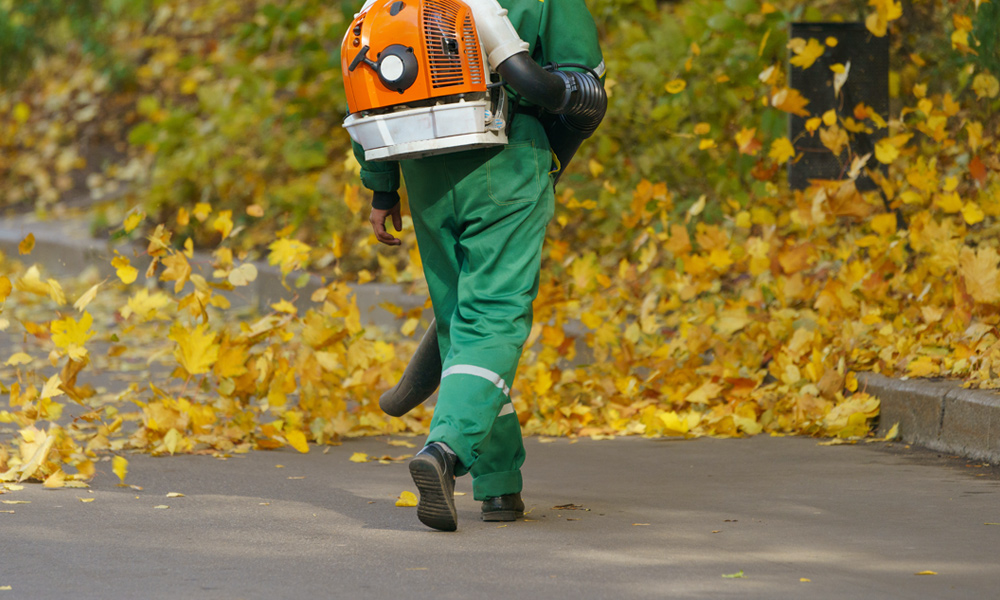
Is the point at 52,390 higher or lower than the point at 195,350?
lower

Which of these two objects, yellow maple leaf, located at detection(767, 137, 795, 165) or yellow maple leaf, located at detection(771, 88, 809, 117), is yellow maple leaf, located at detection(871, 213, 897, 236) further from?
yellow maple leaf, located at detection(771, 88, 809, 117)

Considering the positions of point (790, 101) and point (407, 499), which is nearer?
point (407, 499)

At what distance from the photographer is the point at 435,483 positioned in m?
3.20

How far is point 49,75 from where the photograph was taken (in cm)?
1758

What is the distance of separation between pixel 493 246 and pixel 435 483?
0.66 m

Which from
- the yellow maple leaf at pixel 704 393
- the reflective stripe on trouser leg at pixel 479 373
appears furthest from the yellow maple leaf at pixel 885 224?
the reflective stripe on trouser leg at pixel 479 373

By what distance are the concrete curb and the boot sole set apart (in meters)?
2.01

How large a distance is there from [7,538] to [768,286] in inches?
143

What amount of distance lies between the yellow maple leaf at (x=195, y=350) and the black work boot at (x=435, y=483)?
75.1 inches

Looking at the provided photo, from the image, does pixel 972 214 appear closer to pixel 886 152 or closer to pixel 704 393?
pixel 886 152

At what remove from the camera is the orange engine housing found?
327 centimetres

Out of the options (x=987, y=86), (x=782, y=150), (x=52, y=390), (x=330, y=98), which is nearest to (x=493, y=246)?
(x=52, y=390)

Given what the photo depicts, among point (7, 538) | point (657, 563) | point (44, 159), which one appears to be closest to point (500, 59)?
point (657, 563)

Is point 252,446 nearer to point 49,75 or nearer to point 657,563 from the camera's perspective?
point 657,563
